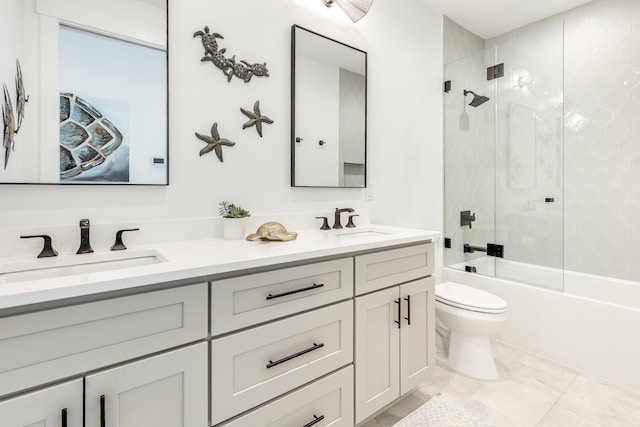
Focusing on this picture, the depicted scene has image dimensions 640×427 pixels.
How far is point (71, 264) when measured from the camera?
42.7 inches

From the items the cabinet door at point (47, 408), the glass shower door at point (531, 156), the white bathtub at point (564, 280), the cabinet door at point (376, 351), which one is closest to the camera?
the cabinet door at point (47, 408)

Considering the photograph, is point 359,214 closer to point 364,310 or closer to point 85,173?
point 364,310

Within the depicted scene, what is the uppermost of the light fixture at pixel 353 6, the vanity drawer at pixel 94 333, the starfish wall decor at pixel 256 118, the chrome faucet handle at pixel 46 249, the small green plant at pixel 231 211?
the light fixture at pixel 353 6

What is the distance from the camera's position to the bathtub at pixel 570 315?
1867 millimetres

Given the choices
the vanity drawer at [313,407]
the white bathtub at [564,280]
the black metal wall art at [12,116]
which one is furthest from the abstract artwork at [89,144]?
the white bathtub at [564,280]

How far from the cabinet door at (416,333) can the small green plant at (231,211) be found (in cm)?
85

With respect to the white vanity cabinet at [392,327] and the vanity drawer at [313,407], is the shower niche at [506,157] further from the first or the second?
the vanity drawer at [313,407]

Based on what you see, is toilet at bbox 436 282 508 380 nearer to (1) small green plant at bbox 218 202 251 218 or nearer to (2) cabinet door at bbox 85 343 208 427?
(1) small green plant at bbox 218 202 251 218

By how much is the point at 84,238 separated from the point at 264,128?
933mm

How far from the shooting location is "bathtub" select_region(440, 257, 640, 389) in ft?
6.13

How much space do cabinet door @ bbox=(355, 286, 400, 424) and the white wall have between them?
70 cm

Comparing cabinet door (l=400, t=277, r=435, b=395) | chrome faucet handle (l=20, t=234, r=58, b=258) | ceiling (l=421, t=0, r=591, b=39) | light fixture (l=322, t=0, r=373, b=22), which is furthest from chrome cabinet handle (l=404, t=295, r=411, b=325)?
ceiling (l=421, t=0, r=591, b=39)

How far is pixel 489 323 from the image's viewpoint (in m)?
1.86

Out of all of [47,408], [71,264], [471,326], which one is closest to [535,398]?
[471,326]
